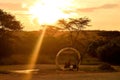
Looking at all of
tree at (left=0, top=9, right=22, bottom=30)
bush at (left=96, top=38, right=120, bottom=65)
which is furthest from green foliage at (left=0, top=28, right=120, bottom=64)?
tree at (left=0, top=9, right=22, bottom=30)

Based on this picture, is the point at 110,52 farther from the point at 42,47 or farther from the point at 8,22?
the point at 42,47

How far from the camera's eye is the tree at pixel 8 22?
5504 cm

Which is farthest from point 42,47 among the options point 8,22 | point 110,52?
point 110,52

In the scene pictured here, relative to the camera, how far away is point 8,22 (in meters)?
55.9

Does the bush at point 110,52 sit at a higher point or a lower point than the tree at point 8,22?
lower

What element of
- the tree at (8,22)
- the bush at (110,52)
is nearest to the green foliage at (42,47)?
the bush at (110,52)

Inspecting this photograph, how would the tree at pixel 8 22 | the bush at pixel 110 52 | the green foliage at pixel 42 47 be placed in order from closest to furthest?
the bush at pixel 110 52 → the green foliage at pixel 42 47 → the tree at pixel 8 22

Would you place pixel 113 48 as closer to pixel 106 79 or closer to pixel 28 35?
pixel 106 79

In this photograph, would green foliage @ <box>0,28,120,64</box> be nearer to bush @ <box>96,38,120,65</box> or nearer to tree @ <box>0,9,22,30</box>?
bush @ <box>96,38,120,65</box>

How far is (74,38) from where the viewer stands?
63250 millimetres

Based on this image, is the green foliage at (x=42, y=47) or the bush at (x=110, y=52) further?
the green foliage at (x=42, y=47)

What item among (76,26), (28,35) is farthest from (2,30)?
(28,35)

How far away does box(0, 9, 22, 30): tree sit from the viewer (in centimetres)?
5504

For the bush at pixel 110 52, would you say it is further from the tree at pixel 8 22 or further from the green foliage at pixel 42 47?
the tree at pixel 8 22
